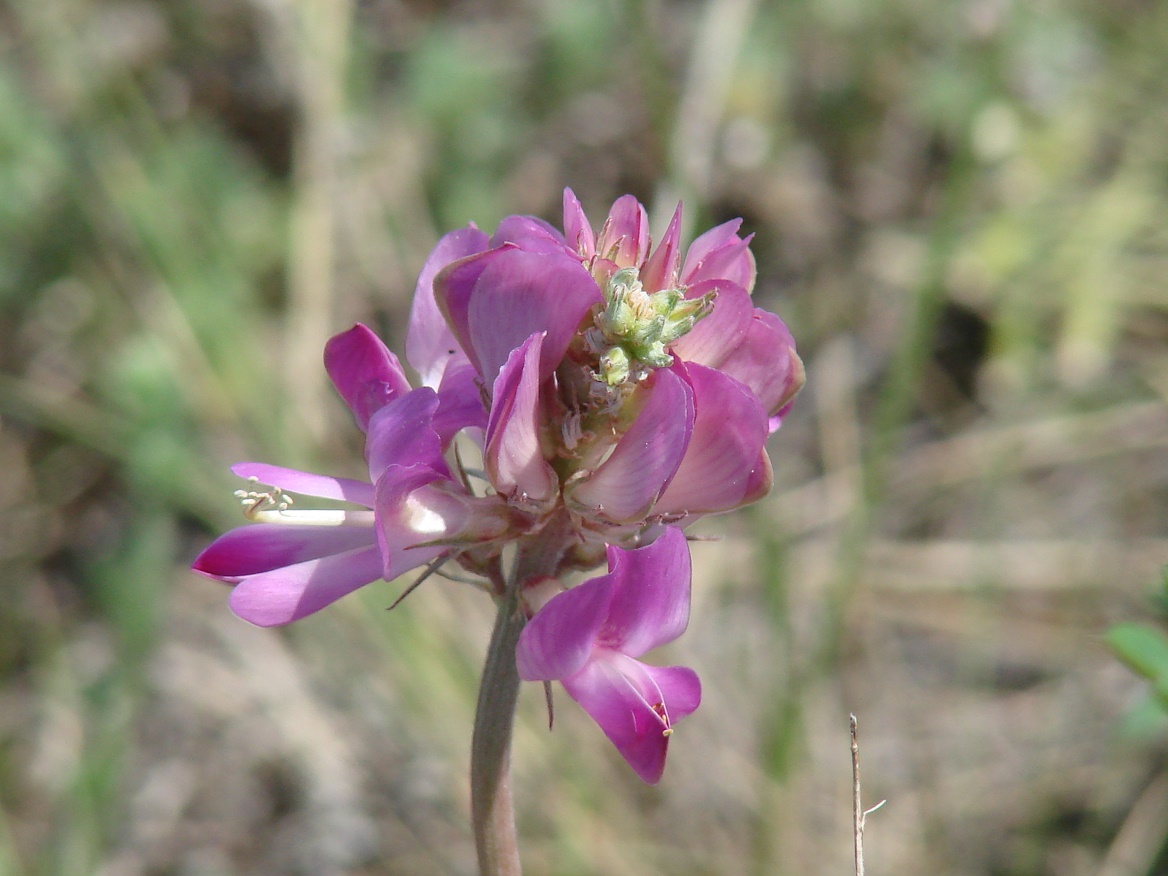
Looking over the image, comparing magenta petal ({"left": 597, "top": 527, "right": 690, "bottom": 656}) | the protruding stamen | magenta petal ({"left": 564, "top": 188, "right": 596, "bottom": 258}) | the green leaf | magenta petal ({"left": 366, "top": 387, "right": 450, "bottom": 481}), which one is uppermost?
magenta petal ({"left": 564, "top": 188, "right": 596, "bottom": 258})

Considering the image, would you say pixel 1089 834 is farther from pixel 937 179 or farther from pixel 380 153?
pixel 380 153

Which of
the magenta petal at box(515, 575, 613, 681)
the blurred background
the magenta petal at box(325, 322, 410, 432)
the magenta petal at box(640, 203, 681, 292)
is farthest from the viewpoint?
the blurred background

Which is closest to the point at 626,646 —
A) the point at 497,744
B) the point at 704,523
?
the point at 497,744

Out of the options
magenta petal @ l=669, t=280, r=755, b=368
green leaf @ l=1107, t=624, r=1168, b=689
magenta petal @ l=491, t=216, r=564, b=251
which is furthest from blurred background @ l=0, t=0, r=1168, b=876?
magenta petal @ l=491, t=216, r=564, b=251

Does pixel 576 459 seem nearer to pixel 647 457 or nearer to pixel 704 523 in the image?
pixel 647 457

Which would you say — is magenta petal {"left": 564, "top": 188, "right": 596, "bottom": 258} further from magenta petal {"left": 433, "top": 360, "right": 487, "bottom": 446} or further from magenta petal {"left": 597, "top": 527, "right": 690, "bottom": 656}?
magenta petal {"left": 597, "top": 527, "right": 690, "bottom": 656}

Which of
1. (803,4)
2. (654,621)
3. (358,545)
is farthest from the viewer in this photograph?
(803,4)

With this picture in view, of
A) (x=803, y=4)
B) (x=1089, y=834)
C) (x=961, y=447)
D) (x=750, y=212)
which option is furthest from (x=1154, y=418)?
(x=803, y=4)
